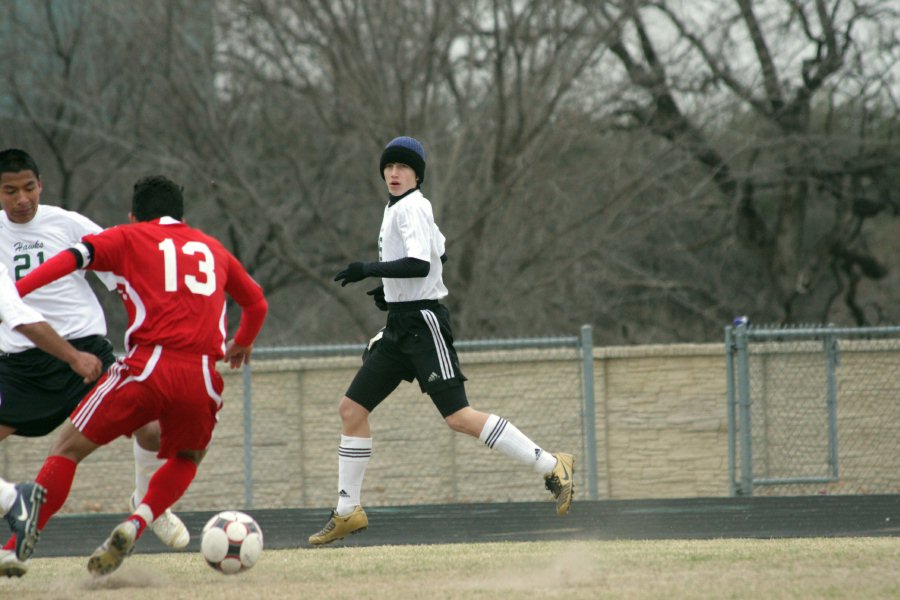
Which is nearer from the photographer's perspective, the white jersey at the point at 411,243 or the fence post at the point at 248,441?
the white jersey at the point at 411,243

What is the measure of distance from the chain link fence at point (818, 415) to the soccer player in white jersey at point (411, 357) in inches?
223

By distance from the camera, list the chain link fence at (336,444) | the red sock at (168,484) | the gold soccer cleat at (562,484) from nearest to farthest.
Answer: the red sock at (168,484), the gold soccer cleat at (562,484), the chain link fence at (336,444)

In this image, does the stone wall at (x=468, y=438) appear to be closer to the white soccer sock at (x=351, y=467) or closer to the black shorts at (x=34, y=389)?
the white soccer sock at (x=351, y=467)

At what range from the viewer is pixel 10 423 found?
716cm

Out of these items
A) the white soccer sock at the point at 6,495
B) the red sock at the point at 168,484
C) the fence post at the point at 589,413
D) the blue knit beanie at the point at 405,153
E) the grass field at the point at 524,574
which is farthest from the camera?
the fence post at the point at 589,413

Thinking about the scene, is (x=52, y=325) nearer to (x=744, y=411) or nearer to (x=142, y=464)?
(x=142, y=464)

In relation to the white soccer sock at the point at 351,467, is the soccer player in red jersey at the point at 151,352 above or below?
above

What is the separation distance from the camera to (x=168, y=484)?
6.25m

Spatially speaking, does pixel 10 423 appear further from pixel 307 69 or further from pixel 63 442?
pixel 307 69

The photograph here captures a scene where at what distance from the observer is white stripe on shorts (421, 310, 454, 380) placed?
281 inches

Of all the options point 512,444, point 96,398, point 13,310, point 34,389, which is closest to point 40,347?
point 13,310

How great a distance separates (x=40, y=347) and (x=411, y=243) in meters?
2.11

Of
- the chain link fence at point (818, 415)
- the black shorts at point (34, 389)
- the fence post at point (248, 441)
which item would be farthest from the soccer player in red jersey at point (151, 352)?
the chain link fence at point (818, 415)

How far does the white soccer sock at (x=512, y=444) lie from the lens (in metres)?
7.21
